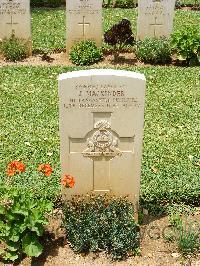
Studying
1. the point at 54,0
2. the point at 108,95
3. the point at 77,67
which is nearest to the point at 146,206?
the point at 108,95

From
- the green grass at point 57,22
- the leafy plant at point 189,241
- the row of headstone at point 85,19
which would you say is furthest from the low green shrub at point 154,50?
the leafy plant at point 189,241

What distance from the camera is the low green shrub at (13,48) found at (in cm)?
1052

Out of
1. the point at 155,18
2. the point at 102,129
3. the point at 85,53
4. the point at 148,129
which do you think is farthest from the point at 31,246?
the point at 155,18

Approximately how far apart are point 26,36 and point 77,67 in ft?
4.77

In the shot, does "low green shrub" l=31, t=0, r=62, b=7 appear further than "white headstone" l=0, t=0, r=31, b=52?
Yes

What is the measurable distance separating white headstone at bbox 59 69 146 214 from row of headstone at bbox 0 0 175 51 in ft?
19.1

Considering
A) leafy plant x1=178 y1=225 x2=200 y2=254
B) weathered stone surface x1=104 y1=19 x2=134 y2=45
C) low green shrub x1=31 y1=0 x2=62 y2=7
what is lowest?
leafy plant x1=178 y1=225 x2=200 y2=254

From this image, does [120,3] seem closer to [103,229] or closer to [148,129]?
[148,129]

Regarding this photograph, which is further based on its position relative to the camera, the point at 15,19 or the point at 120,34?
the point at 15,19

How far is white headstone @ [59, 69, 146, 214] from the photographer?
4668 millimetres

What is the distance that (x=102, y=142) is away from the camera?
4.98 metres

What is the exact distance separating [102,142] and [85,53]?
18.5 feet

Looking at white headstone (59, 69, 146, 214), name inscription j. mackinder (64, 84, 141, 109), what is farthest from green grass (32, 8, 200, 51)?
name inscription j. mackinder (64, 84, 141, 109)

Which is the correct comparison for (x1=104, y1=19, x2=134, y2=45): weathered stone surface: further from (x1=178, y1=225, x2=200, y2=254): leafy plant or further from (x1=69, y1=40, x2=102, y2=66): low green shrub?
(x1=178, y1=225, x2=200, y2=254): leafy plant
